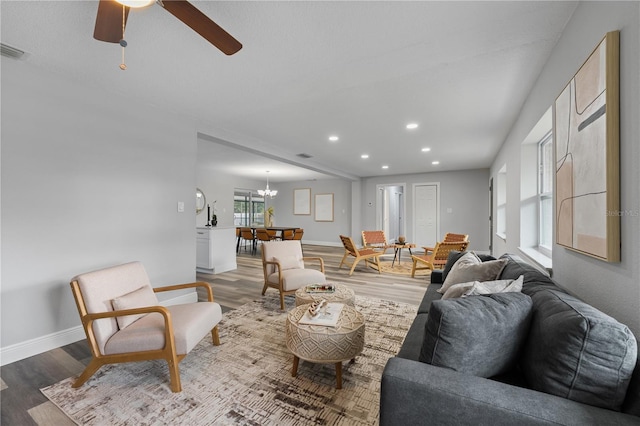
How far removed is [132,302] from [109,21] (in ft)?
5.94

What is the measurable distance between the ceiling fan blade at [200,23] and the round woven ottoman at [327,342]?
6.07 feet

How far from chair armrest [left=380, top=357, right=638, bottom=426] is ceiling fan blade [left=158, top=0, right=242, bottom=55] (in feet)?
6.08

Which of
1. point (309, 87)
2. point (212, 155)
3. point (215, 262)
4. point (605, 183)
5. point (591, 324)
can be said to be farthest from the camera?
point (212, 155)

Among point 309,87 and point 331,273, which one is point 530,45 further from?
point 331,273

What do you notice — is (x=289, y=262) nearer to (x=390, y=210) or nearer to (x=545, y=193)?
(x=545, y=193)

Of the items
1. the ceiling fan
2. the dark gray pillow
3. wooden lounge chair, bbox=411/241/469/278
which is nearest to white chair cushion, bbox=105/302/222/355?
the dark gray pillow

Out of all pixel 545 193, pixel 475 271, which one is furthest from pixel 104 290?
pixel 545 193

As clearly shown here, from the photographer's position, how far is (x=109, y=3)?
4.40ft

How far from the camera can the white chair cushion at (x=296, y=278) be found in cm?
333

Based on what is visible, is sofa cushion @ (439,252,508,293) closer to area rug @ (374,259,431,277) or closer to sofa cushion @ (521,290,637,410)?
sofa cushion @ (521,290,637,410)

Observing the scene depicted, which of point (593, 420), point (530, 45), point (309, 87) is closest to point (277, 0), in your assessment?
point (309, 87)

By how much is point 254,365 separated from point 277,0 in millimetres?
2503

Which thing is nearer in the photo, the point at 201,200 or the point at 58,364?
the point at 58,364

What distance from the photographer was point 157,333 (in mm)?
1818
